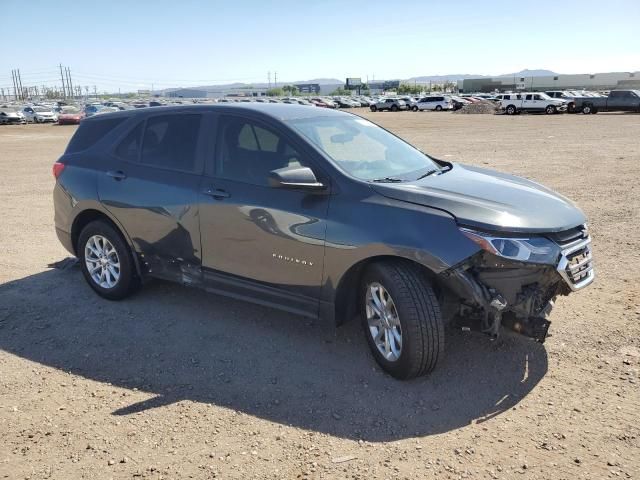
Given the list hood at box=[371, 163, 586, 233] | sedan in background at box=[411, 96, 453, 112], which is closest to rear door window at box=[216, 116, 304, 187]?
hood at box=[371, 163, 586, 233]

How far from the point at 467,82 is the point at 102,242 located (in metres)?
134

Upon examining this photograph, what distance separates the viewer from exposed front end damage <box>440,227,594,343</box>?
358cm

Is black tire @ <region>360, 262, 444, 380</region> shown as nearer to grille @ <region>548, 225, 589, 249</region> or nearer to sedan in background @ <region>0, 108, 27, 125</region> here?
grille @ <region>548, 225, 589, 249</region>

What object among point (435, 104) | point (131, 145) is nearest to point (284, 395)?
point (131, 145)

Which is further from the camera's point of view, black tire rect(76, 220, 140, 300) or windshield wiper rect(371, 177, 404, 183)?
black tire rect(76, 220, 140, 300)

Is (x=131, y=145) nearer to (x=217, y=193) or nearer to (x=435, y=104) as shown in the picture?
(x=217, y=193)

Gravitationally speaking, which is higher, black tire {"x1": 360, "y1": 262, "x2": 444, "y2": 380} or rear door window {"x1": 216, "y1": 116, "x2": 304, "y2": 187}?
rear door window {"x1": 216, "y1": 116, "x2": 304, "y2": 187}

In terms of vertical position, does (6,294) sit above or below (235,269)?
below

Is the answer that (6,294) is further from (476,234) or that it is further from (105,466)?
(476,234)

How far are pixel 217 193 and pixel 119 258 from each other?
1431 millimetres

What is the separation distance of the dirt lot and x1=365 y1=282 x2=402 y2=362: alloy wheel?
22 centimetres

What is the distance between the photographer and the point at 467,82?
129625 millimetres

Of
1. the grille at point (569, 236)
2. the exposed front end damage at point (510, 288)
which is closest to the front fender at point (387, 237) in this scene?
the exposed front end damage at point (510, 288)

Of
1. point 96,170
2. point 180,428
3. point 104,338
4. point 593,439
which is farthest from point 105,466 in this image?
point 96,170
